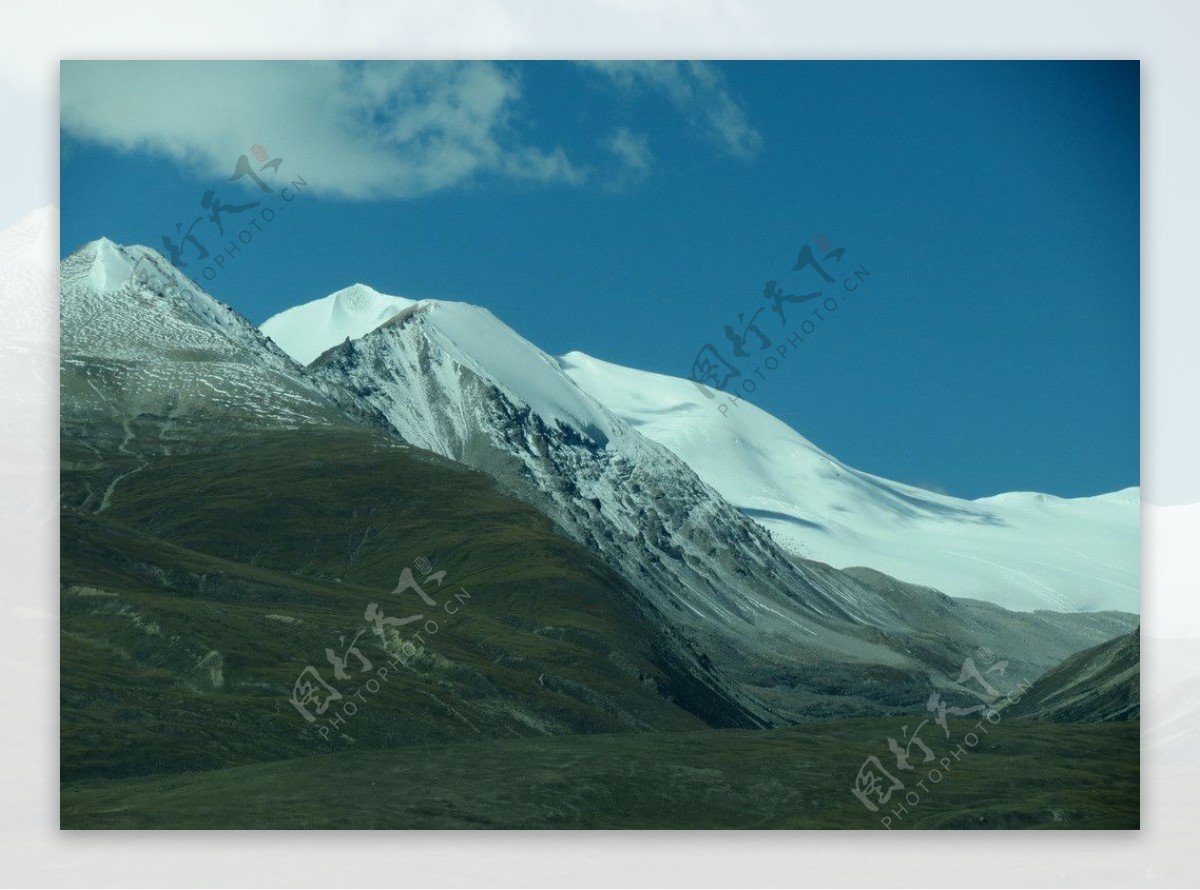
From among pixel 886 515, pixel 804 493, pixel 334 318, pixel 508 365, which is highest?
pixel 508 365

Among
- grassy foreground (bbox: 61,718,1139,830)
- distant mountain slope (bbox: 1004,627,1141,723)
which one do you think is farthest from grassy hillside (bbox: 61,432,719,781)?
distant mountain slope (bbox: 1004,627,1141,723)

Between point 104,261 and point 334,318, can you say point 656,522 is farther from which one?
point 104,261

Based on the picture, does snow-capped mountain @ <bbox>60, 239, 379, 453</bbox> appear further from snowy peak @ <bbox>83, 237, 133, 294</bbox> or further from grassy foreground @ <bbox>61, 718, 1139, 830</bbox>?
grassy foreground @ <bbox>61, 718, 1139, 830</bbox>

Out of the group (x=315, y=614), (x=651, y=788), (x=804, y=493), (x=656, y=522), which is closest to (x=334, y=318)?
(x=315, y=614)

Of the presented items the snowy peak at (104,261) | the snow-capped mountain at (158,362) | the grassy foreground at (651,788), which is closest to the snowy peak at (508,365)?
the snow-capped mountain at (158,362)

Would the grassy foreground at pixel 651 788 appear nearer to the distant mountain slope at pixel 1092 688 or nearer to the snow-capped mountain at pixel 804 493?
the distant mountain slope at pixel 1092 688
